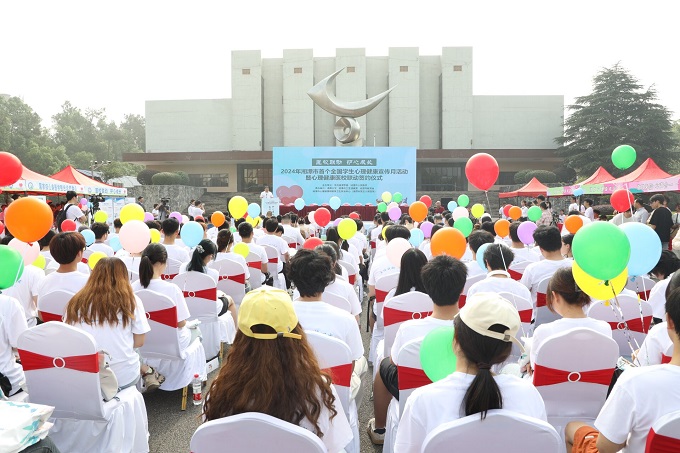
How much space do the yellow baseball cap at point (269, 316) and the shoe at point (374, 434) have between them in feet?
5.78

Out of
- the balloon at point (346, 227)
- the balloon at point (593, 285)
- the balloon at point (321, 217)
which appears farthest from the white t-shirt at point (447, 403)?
the balloon at point (321, 217)

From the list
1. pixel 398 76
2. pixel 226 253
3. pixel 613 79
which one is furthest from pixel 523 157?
pixel 226 253

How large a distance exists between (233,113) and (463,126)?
47.8 ft

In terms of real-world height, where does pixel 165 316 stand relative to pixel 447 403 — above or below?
below

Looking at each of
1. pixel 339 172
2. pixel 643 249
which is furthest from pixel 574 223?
pixel 339 172

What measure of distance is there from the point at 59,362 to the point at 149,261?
3.82 feet

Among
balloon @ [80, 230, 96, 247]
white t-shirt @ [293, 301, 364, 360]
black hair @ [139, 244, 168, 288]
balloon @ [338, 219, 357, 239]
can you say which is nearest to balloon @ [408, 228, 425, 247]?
balloon @ [338, 219, 357, 239]

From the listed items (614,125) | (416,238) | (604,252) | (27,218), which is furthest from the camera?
(614,125)

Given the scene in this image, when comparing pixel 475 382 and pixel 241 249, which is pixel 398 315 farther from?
pixel 241 249

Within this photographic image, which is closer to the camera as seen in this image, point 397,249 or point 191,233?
point 397,249

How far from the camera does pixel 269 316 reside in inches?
65.2

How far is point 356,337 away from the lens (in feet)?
9.06

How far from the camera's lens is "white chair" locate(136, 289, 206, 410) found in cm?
347

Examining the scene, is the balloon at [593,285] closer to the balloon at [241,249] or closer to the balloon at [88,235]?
the balloon at [241,249]
